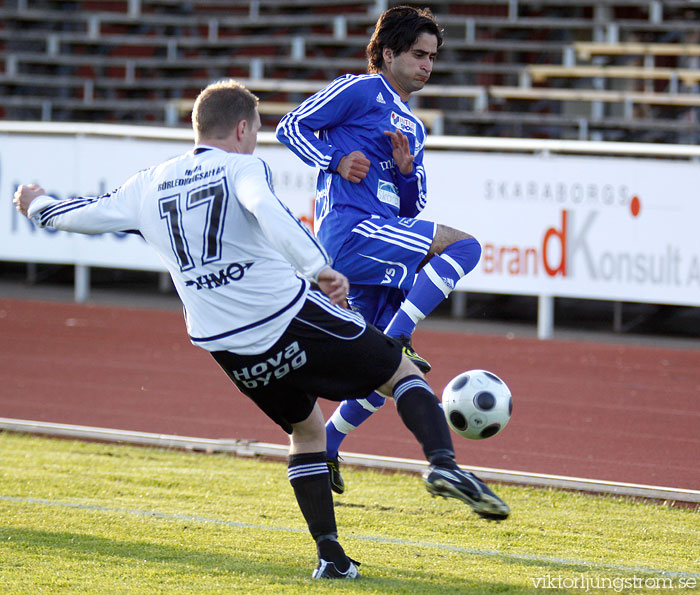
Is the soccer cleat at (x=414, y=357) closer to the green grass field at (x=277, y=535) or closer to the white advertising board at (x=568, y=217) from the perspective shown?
the green grass field at (x=277, y=535)

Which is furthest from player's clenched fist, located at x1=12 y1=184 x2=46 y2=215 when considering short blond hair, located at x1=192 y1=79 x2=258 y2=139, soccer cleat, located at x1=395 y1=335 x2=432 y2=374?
soccer cleat, located at x1=395 y1=335 x2=432 y2=374

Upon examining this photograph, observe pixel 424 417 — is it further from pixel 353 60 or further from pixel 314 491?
pixel 353 60

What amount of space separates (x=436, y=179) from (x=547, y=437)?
4.54 metres

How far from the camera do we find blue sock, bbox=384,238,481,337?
4.89 meters

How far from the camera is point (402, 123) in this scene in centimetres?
502

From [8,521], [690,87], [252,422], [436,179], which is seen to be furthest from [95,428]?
[690,87]

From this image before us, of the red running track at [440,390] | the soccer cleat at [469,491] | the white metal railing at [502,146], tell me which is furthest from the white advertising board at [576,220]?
the soccer cleat at [469,491]

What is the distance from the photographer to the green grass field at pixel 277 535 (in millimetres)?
3822

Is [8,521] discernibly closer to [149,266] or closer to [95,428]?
[95,428]

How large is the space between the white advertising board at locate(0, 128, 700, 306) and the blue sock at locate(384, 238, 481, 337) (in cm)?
558

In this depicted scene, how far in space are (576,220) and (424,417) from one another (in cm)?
702

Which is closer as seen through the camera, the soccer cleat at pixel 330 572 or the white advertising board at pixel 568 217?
the soccer cleat at pixel 330 572

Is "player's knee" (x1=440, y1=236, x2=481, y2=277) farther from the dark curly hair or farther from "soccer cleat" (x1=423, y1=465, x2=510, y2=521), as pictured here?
"soccer cleat" (x1=423, y1=465, x2=510, y2=521)

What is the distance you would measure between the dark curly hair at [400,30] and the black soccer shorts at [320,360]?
168 cm
